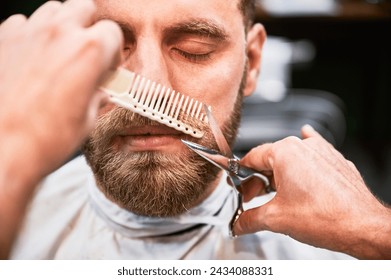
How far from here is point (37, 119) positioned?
0.59m

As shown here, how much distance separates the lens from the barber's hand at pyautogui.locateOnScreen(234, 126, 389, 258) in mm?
943

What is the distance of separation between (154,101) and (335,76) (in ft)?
16.8

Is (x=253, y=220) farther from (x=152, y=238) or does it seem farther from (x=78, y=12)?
(x=78, y=12)

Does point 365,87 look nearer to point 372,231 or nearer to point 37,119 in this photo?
point 372,231

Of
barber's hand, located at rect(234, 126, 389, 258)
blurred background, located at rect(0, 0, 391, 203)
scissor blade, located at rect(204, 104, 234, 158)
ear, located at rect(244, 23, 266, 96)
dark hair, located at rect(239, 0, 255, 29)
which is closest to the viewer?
barber's hand, located at rect(234, 126, 389, 258)

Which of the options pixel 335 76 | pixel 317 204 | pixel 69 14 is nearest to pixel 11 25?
pixel 69 14

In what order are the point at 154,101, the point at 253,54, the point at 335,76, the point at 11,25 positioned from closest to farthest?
the point at 11,25 → the point at 154,101 → the point at 253,54 → the point at 335,76

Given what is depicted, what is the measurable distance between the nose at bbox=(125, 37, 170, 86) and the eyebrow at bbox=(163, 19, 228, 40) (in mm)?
49

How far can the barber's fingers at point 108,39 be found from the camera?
1.96 feet

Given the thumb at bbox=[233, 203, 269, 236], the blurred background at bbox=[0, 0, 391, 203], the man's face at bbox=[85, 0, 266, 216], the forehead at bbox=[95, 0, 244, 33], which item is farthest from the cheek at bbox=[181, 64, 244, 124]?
the blurred background at bbox=[0, 0, 391, 203]

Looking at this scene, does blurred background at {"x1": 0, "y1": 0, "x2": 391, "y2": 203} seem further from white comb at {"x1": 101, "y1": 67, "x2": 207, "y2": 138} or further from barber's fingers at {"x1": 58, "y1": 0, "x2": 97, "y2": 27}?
barber's fingers at {"x1": 58, "y1": 0, "x2": 97, "y2": 27}

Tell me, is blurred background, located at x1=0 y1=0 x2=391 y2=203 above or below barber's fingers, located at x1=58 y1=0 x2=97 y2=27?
below

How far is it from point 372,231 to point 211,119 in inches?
16.2

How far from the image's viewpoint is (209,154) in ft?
3.42
